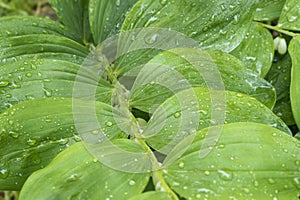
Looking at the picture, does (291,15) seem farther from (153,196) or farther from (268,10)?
(153,196)

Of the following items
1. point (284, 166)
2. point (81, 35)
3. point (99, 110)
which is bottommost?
point (284, 166)

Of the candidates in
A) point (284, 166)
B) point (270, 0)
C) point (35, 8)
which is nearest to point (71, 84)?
point (284, 166)

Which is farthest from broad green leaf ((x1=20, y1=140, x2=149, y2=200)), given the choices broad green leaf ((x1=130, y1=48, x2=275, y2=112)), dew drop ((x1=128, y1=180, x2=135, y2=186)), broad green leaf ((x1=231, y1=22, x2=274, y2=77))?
broad green leaf ((x1=231, y1=22, x2=274, y2=77))

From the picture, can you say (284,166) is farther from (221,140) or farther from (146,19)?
(146,19)

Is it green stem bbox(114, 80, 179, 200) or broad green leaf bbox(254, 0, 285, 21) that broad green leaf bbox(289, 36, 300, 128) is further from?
green stem bbox(114, 80, 179, 200)

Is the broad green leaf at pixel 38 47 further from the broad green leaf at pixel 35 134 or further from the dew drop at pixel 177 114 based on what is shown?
the dew drop at pixel 177 114

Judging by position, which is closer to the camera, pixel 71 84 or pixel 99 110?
pixel 99 110

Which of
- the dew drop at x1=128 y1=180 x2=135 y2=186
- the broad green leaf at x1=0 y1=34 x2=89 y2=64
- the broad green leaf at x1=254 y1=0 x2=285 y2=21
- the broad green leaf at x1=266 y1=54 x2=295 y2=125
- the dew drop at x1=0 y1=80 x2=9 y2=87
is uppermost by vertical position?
the broad green leaf at x1=0 y1=34 x2=89 y2=64

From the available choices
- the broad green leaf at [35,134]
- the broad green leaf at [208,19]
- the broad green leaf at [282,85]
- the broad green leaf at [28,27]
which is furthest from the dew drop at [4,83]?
the broad green leaf at [282,85]
